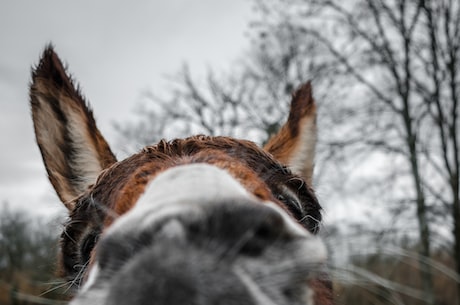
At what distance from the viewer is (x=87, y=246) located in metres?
2.65

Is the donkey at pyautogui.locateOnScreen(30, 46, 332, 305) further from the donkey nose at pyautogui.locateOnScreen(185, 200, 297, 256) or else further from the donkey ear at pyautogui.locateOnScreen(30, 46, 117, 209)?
the donkey ear at pyautogui.locateOnScreen(30, 46, 117, 209)

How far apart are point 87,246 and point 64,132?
1380 millimetres

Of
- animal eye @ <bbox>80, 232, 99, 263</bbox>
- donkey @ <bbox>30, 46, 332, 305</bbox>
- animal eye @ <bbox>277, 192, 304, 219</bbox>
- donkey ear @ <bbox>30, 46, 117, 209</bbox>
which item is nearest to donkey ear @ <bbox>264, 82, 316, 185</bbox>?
animal eye @ <bbox>277, 192, 304, 219</bbox>

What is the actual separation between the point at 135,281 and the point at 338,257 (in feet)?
5.09

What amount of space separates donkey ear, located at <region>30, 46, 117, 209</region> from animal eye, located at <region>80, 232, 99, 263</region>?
936 mm

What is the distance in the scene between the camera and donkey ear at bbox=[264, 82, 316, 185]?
3.96 meters

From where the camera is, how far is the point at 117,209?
2.03 meters

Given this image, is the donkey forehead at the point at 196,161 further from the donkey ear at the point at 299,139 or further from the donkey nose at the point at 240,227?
the donkey ear at the point at 299,139

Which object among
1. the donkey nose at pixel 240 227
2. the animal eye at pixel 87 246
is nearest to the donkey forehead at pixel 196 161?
the animal eye at pixel 87 246

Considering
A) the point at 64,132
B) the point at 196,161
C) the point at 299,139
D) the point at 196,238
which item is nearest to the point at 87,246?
the point at 196,161

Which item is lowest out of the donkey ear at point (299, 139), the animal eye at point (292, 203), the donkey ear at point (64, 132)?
the animal eye at point (292, 203)

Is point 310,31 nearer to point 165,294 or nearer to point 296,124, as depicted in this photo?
point 296,124

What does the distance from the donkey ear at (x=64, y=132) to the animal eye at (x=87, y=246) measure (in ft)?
3.07

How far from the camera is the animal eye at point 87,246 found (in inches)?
103
